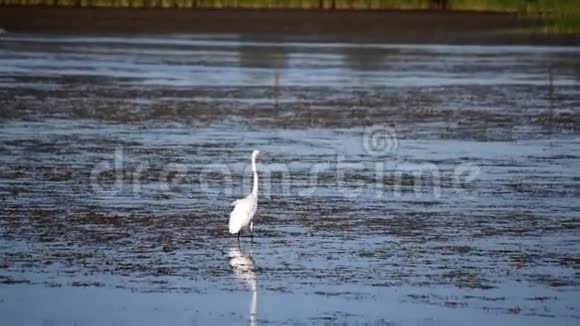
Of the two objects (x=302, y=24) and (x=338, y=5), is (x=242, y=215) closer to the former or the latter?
(x=302, y=24)

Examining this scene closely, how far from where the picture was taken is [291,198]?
62.3ft

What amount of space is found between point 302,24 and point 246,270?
37407mm

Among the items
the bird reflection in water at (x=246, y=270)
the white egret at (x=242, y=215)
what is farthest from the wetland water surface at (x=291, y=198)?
the white egret at (x=242, y=215)

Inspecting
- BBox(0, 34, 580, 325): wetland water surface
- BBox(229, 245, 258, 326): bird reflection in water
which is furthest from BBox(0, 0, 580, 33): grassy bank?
BBox(229, 245, 258, 326): bird reflection in water

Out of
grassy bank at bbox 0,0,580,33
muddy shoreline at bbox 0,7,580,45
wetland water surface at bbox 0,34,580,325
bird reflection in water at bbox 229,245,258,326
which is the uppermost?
grassy bank at bbox 0,0,580,33

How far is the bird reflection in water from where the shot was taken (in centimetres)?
1338

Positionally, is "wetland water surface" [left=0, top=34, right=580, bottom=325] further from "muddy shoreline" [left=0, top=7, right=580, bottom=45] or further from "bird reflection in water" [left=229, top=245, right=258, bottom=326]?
"muddy shoreline" [left=0, top=7, right=580, bottom=45]

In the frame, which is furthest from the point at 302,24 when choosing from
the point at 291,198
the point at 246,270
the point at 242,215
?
the point at 246,270

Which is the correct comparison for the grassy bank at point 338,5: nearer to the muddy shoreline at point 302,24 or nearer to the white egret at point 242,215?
the muddy shoreline at point 302,24

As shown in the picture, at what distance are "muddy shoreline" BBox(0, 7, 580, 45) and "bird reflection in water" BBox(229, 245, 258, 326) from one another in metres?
32.4

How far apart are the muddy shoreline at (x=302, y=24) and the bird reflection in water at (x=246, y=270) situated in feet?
106

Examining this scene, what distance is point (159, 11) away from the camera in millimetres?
55750

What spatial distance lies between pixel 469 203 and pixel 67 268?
5936mm

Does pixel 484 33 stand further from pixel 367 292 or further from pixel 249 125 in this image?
pixel 367 292
